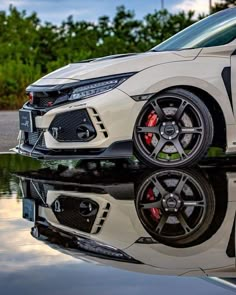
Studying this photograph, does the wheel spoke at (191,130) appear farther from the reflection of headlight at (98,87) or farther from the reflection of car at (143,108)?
the reflection of headlight at (98,87)

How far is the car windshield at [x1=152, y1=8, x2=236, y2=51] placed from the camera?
286 inches

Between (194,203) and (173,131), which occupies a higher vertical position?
(173,131)

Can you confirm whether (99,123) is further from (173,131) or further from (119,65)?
(173,131)

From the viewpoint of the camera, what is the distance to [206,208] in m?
5.23

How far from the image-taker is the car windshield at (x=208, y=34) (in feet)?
23.8

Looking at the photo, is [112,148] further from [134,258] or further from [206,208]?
[134,258]

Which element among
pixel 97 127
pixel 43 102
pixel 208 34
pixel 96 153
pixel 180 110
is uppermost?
pixel 208 34

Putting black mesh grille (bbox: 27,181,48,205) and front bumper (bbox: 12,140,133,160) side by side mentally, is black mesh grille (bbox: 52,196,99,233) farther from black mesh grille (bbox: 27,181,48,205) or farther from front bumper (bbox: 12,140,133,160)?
front bumper (bbox: 12,140,133,160)

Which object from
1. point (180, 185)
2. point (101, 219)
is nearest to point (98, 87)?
point (180, 185)

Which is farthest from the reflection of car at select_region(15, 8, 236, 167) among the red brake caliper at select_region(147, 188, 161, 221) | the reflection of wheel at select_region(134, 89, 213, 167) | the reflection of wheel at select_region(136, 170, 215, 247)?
the red brake caliper at select_region(147, 188, 161, 221)

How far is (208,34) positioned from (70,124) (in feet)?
5.61

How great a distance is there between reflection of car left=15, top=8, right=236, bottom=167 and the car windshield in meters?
0.09

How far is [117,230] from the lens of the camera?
4516mm

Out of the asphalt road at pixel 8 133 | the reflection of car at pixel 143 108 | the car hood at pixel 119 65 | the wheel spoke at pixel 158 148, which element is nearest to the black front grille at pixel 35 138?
the reflection of car at pixel 143 108
